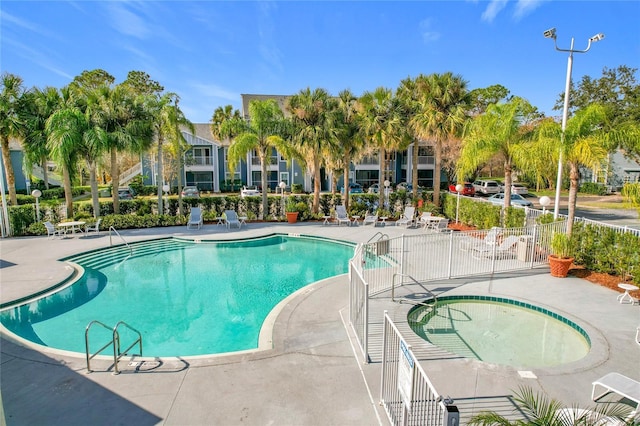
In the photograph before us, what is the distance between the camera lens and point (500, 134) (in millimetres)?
14219

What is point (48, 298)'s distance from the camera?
10.2 meters

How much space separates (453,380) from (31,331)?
30.1ft

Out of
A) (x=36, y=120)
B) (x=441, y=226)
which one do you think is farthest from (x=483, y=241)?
(x=36, y=120)

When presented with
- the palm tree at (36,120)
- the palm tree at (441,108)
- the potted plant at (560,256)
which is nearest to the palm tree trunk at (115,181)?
the palm tree at (36,120)

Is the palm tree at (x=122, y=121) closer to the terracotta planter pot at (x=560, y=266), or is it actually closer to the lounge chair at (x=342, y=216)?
the lounge chair at (x=342, y=216)

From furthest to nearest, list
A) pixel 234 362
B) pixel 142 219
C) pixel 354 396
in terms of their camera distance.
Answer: pixel 142 219
pixel 234 362
pixel 354 396

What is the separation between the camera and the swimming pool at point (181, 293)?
8344 millimetres

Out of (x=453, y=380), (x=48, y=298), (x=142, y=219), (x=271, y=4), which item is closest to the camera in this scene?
(x=453, y=380)

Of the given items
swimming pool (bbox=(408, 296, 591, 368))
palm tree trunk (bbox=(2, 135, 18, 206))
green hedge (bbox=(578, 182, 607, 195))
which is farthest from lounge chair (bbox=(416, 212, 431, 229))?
green hedge (bbox=(578, 182, 607, 195))

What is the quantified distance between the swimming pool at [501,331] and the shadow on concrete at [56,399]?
5.65 metres

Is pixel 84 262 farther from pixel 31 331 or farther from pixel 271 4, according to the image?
pixel 271 4

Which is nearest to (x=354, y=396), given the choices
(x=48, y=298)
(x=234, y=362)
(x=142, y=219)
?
(x=234, y=362)

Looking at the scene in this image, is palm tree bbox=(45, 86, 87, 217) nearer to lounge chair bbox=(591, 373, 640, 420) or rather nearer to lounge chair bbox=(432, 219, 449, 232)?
lounge chair bbox=(432, 219, 449, 232)

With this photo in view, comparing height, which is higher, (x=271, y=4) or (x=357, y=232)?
(x=271, y=4)
